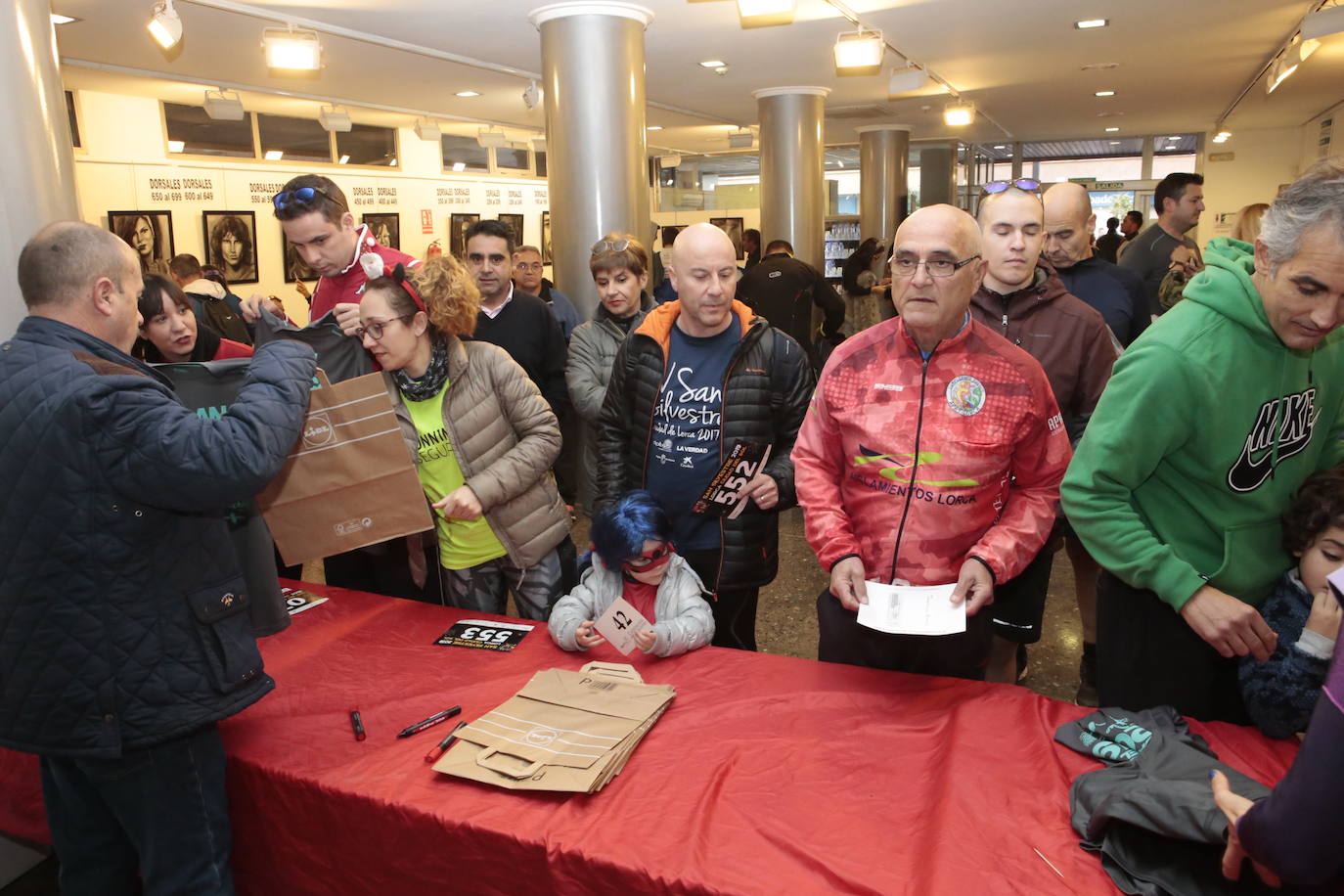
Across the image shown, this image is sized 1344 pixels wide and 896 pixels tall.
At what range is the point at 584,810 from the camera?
5.11 ft

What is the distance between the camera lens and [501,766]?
166cm

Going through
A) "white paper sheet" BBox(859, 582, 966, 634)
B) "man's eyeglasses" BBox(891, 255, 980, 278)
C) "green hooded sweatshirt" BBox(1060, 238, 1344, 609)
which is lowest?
"white paper sheet" BBox(859, 582, 966, 634)

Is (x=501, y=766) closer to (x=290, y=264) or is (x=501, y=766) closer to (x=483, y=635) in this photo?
(x=483, y=635)

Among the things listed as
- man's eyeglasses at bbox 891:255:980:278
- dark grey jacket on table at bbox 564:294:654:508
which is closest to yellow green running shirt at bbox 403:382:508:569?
man's eyeglasses at bbox 891:255:980:278

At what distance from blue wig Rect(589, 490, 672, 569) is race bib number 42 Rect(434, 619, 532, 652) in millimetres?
315

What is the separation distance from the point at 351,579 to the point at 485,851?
1586mm

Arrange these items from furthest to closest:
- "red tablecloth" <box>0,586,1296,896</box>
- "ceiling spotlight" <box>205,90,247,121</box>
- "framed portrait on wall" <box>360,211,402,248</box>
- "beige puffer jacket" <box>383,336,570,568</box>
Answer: "framed portrait on wall" <box>360,211,402,248</box> → "ceiling spotlight" <box>205,90,247,121</box> → "beige puffer jacket" <box>383,336,570,568</box> → "red tablecloth" <box>0,586,1296,896</box>

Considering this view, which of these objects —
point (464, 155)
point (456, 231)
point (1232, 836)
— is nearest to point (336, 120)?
point (456, 231)

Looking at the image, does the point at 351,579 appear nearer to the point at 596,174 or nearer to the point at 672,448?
the point at 672,448

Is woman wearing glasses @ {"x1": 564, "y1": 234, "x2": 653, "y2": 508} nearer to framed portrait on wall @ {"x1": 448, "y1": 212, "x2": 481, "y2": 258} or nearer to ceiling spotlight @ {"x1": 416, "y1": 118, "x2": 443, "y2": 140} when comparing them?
ceiling spotlight @ {"x1": 416, "y1": 118, "x2": 443, "y2": 140}

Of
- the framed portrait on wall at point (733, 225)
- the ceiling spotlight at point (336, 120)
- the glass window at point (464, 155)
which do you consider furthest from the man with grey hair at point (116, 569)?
the glass window at point (464, 155)

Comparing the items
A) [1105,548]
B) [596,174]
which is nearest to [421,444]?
[1105,548]

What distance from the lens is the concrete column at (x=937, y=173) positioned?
17.0 meters

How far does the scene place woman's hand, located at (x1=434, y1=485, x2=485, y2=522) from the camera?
2430mm
